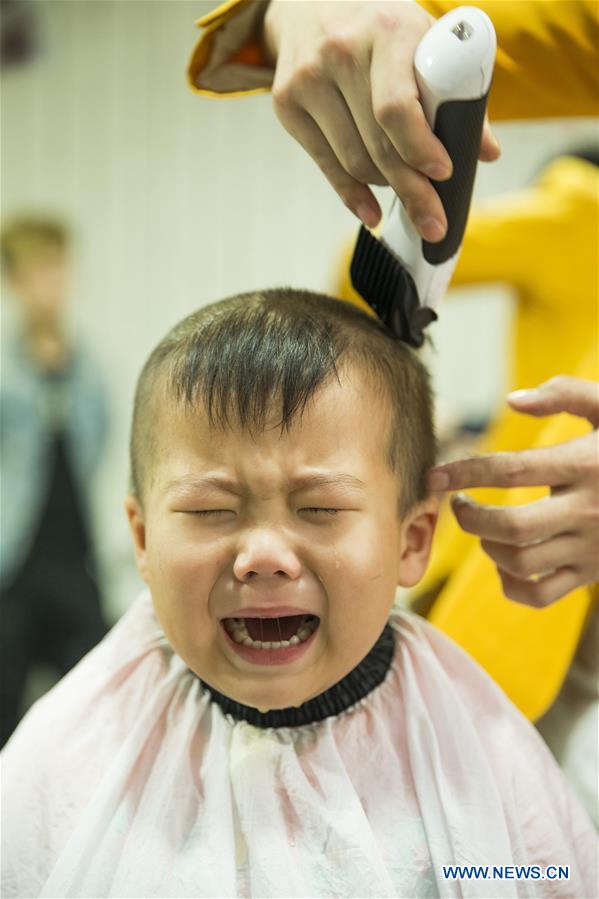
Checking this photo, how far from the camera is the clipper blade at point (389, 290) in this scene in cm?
80

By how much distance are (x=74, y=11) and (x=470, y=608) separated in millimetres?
3237

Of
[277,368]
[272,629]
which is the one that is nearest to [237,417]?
[277,368]

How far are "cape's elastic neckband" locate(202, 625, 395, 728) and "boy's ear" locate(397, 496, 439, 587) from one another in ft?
0.27

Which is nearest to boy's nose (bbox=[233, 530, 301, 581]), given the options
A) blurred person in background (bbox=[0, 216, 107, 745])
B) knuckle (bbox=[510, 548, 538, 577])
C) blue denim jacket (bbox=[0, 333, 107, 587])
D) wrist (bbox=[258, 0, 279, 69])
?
knuckle (bbox=[510, 548, 538, 577])

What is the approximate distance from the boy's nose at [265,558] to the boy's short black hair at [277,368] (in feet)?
0.26

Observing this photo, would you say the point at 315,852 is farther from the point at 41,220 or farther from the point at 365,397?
the point at 41,220

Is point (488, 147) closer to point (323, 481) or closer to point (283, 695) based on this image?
point (323, 481)

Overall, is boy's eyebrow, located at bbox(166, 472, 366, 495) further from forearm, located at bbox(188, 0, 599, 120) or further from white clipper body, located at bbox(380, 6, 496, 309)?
forearm, located at bbox(188, 0, 599, 120)

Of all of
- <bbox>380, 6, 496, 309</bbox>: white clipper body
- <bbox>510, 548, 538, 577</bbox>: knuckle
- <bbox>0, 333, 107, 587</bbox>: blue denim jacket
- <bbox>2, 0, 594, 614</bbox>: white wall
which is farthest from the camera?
<bbox>2, 0, 594, 614</bbox>: white wall

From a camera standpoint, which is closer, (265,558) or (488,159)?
(265,558)

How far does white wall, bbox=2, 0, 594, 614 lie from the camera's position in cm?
358

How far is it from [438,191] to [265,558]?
30 centimetres

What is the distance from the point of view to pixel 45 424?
2.82 m

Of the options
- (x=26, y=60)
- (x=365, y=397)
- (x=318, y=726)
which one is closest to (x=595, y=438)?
(x=365, y=397)
